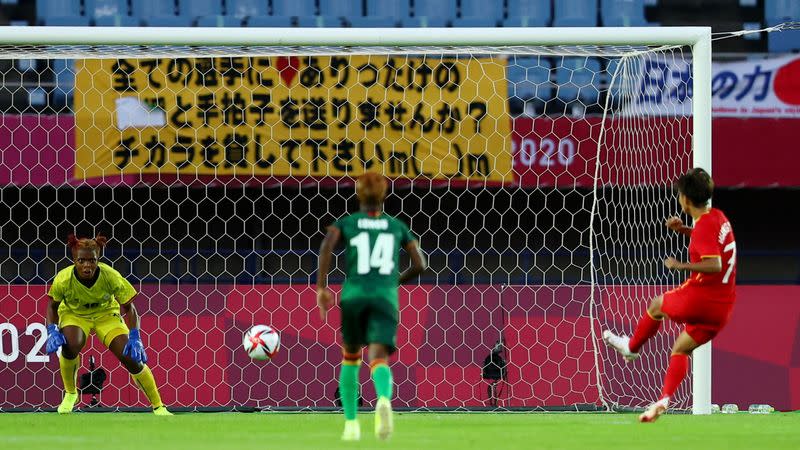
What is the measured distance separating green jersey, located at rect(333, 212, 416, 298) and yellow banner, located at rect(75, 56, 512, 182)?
550 centimetres

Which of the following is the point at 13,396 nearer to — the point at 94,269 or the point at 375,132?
the point at 94,269

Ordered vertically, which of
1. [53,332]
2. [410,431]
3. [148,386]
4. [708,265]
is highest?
[708,265]

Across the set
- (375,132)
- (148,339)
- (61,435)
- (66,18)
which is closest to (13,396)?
(148,339)

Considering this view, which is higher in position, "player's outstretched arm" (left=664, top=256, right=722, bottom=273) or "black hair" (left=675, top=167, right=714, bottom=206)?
"black hair" (left=675, top=167, right=714, bottom=206)

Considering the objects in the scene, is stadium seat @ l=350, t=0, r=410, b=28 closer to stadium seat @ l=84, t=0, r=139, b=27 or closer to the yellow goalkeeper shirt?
stadium seat @ l=84, t=0, r=139, b=27

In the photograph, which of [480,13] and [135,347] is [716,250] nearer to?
[135,347]

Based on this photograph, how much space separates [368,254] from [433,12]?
11.2 m

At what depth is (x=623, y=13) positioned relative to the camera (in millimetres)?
17156

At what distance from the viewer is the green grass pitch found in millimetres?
6156

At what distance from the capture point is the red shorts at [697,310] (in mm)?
7152

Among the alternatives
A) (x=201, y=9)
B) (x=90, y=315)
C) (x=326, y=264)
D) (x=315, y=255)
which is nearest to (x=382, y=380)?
(x=326, y=264)

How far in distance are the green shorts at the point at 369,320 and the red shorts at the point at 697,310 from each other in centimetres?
169

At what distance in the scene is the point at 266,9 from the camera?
1708cm

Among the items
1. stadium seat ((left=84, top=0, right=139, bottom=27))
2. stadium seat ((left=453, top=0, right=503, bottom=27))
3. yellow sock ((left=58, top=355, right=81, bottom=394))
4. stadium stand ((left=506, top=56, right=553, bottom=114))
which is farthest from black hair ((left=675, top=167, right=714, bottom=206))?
stadium seat ((left=84, top=0, right=139, bottom=27))
